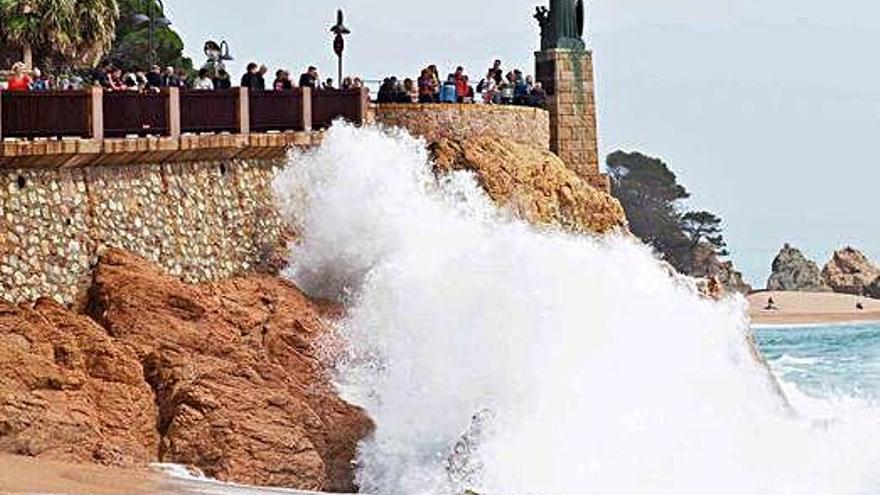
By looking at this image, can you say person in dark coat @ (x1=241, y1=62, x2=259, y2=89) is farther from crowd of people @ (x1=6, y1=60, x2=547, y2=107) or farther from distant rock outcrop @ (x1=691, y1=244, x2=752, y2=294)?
distant rock outcrop @ (x1=691, y1=244, x2=752, y2=294)

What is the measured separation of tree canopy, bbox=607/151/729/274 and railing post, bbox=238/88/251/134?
68279 mm

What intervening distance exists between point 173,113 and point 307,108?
344 cm

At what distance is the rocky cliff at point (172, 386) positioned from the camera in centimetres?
2398

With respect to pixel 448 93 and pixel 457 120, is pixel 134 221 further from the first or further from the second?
pixel 448 93

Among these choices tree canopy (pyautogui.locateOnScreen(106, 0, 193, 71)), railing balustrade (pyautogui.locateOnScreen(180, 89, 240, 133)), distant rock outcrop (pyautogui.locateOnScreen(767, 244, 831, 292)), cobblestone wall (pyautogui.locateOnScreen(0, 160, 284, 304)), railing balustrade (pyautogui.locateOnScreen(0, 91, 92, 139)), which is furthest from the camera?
distant rock outcrop (pyautogui.locateOnScreen(767, 244, 831, 292))

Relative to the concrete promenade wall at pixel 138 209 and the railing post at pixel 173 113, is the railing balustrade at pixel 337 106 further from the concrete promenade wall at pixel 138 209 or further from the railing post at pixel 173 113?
the railing post at pixel 173 113

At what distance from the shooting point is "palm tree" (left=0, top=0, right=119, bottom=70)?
39375 mm

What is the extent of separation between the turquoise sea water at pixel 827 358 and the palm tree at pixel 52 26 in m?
14.0

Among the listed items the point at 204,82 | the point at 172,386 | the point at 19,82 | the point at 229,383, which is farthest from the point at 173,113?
the point at 204,82

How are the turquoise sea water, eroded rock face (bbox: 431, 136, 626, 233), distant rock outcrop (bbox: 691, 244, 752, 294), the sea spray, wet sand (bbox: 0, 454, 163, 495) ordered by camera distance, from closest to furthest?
wet sand (bbox: 0, 454, 163, 495), the sea spray, eroded rock face (bbox: 431, 136, 626, 233), the turquoise sea water, distant rock outcrop (bbox: 691, 244, 752, 294)

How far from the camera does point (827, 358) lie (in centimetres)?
6203

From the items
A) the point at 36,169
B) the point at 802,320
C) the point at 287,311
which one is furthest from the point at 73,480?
the point at 802,320

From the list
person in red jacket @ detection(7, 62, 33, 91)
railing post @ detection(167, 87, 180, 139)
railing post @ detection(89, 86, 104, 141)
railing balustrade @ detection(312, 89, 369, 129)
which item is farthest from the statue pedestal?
railing post @ detection(89, 86, 104, 141)

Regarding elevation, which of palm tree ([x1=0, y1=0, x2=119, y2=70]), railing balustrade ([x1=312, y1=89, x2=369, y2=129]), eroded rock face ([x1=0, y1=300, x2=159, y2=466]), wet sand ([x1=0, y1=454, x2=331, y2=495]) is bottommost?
wet sand ([x1=0, y1=454, x2=331, y2=495])
